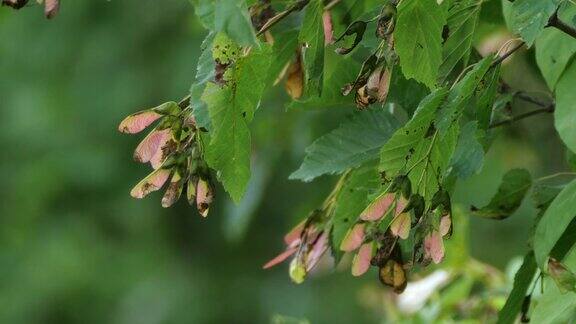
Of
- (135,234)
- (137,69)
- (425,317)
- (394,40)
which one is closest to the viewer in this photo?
(394,40)

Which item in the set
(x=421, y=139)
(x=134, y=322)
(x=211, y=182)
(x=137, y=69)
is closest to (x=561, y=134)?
(x=421, y=139)

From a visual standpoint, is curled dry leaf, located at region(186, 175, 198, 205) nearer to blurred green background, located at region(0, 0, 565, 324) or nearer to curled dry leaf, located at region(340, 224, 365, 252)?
curled dry leaf, located at region(340, 224, 365, 252)

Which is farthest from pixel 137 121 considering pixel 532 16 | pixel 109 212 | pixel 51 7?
pixel 109 212

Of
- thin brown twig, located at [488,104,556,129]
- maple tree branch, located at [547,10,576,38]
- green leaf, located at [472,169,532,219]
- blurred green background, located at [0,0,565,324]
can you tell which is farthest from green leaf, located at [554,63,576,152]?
blurred green background, located at [0,0,565,324]

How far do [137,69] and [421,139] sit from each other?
4.67m

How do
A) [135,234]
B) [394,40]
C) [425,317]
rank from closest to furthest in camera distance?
[394,40]
[425,317]
[135,234]

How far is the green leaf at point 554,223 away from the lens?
1179mm

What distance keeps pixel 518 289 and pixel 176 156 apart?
40 cm

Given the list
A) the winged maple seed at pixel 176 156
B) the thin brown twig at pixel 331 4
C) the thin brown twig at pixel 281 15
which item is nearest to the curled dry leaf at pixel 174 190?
the winged maple seed at pixel 176 156

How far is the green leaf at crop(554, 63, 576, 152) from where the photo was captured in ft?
3.76

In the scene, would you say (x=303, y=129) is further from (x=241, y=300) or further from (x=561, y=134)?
(x=241, y=300)

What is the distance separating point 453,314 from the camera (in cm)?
200

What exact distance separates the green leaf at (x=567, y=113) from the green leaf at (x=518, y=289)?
0.60 ft

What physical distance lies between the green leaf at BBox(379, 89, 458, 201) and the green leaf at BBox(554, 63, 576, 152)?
12 cm
